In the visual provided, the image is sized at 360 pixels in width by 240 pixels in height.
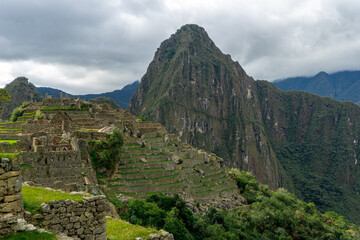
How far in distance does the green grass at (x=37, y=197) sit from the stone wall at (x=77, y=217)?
0.21 meters

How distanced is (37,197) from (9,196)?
142cm

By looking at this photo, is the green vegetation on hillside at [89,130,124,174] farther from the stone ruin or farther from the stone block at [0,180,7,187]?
the stone block at [0,180,7,187]

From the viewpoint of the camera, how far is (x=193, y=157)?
45.5 m

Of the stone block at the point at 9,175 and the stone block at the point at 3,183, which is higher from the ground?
the stone block at the point at 9,175

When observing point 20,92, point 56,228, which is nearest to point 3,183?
point 56,228

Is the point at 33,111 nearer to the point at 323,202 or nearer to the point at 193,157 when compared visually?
the point at 193,157

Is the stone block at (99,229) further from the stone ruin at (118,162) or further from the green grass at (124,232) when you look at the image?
the stone ruin at (118,162)

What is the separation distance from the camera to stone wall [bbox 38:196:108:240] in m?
6.77

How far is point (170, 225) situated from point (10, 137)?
19.4 meters

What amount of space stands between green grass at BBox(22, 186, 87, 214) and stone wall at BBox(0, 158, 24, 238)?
1.90 feet

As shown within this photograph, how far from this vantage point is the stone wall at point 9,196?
5638 mm

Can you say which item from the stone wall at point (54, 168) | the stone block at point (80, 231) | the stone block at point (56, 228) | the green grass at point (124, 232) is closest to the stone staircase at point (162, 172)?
the stone wall at point (54, 168)

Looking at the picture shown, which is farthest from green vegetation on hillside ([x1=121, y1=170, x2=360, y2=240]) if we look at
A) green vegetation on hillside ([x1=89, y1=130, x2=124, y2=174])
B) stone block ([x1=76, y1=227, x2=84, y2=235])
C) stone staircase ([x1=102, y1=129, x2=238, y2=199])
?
stone block ([x1=76, y1=227, x2=84, y2=235])

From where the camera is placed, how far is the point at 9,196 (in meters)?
5.93
